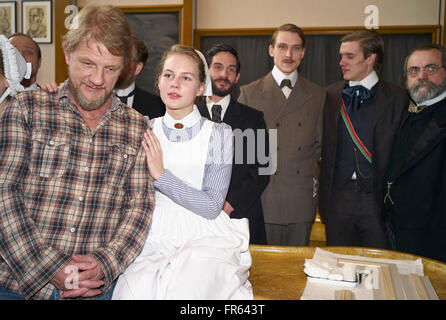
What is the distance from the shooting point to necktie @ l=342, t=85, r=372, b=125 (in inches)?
98.7

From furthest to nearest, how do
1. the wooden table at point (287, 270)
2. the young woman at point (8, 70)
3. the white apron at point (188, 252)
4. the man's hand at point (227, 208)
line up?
the man's hand at point (227, 208)
the young woman at point (8, 70)
the wooden table at point (287, 270)
the white apron at point (188, 252)

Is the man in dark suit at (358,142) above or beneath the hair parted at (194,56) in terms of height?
beneath

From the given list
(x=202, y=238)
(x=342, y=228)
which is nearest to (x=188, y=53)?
(x=202, y=238)

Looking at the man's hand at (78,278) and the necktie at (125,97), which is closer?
the man's hand at (78,278)

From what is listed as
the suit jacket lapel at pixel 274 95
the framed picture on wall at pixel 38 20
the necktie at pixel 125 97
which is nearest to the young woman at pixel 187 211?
the necktie at pixel 125 97

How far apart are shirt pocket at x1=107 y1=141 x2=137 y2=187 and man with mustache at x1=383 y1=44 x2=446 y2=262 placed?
5.02 feet

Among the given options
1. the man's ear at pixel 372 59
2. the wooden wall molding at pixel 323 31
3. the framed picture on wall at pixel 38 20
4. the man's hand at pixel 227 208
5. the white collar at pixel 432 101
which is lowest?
the man's hand at pixel 227 208

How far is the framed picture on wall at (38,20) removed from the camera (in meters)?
3.61

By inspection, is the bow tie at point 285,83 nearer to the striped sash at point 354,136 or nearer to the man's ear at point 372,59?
the striped sash at point 354,136

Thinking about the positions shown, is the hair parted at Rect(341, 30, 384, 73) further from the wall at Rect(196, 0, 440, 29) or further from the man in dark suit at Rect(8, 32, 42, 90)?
the wall at Rect(196, 0, 440, 29)

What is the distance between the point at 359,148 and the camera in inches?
97.9

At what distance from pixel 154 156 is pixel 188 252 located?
0.38 meters

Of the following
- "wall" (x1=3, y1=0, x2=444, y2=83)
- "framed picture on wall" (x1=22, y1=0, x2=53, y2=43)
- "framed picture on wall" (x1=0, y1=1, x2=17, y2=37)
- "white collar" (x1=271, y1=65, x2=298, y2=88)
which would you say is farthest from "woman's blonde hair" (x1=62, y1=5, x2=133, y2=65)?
"wall" (x1=3, y1=0, x2=444, y2=83)

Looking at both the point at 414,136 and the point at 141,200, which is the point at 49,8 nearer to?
the point at 141,200
